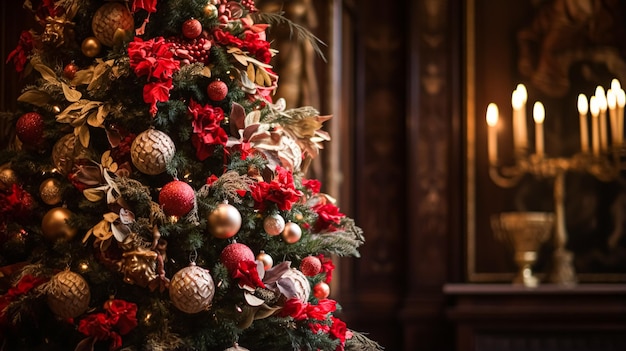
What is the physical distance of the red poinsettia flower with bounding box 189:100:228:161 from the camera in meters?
2.23

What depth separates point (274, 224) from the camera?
2.25 meters

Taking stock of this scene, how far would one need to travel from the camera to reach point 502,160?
5.72 meters

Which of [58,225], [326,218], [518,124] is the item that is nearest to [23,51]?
[58,225]

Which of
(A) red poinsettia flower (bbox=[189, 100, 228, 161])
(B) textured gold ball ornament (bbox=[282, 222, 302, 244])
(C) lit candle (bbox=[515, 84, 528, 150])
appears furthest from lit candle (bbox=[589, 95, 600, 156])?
(A) red poinsettia flower (bbox=[189, 100, 228, 161])

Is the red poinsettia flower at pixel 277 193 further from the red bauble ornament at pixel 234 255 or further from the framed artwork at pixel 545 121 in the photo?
the framed artwork at pixel 545 121

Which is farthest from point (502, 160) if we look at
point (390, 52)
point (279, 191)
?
point (279, 191)

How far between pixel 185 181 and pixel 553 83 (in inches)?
159

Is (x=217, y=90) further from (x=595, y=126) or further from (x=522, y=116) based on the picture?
(x=595, y=126)

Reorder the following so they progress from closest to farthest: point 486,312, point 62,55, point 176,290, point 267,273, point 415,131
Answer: point 176,290 < point 267,273 < point 62,55 < point 486,312 < point 415,131

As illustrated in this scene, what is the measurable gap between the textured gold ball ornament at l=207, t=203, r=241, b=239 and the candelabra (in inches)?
139

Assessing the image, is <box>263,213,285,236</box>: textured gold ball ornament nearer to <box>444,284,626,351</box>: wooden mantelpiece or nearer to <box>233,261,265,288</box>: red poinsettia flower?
<box>233,261,265,288</box>: red poinsettia flower

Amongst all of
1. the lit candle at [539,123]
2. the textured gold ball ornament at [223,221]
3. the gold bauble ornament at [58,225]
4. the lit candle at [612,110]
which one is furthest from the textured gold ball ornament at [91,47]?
the lit candle at [612,110]

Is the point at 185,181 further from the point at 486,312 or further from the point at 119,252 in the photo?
the point at 486,312

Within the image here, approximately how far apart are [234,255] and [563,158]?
3.98 metres
